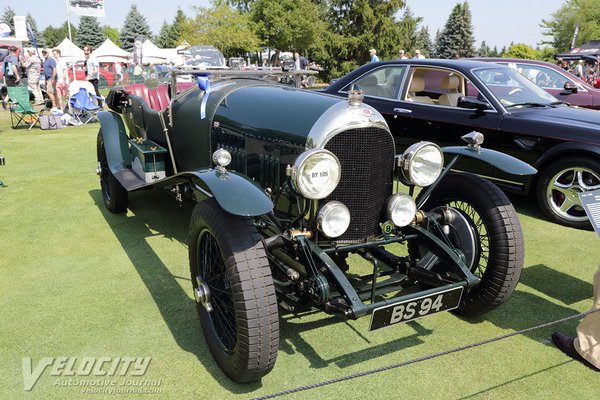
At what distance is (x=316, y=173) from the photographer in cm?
241

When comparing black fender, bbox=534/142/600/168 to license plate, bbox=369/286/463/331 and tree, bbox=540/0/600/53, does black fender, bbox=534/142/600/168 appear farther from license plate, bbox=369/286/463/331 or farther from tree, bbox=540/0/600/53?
tree, bbox=540/0/600/53

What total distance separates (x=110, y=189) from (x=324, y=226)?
331cm

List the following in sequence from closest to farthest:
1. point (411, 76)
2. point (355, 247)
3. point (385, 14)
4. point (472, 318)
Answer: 1. point (355, 247)
2. point (472, 318)
3. point (411, 76)
4. point (385, 14)

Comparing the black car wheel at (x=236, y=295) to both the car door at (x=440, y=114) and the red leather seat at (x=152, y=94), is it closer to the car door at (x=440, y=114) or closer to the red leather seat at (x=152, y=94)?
the red leather seat at (x=152, y=94)

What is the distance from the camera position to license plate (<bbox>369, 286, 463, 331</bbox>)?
222 cm

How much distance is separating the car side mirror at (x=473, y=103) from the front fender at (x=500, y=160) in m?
2.35

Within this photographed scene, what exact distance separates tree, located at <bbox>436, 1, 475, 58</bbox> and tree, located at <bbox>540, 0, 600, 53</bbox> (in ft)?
30.7

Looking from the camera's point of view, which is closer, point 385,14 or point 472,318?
point 472,318

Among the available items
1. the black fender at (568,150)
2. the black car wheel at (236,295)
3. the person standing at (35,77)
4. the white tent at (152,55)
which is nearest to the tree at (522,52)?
the white tent at (152,55)

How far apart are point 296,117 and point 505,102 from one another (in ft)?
11.4

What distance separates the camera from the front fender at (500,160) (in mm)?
2910

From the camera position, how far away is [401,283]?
279 cm

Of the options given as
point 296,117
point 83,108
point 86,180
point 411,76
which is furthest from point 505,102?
point 83,108

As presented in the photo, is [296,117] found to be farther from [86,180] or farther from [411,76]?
[86,180]
